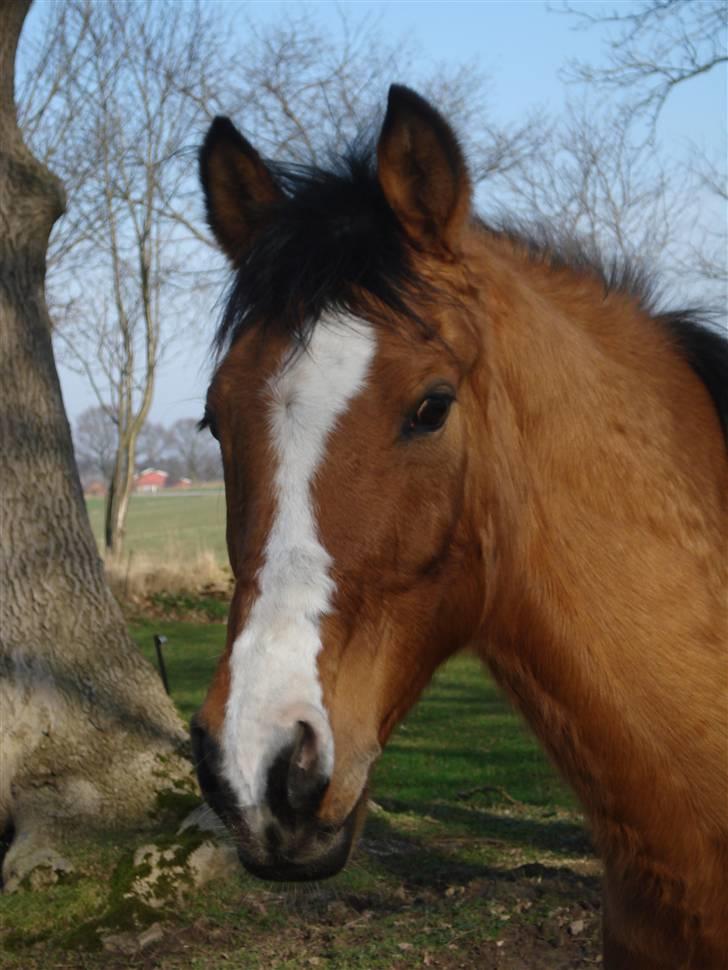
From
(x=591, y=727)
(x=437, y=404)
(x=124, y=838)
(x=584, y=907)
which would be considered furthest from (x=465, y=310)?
(x=124, y=838)

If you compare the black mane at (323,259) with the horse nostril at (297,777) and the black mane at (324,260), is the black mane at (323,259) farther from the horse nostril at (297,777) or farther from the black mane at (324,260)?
the horse nostril at (297,777)

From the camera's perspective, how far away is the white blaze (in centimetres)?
207

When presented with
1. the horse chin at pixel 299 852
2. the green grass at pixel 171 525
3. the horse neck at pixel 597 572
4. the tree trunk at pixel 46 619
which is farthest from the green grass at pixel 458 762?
the green grass at pixel 171 525

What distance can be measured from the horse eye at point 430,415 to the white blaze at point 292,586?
140 mm

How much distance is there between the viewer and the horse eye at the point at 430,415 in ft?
7.79

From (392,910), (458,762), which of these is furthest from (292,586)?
(458,762)

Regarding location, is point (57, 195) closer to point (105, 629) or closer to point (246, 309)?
point (105, 629)

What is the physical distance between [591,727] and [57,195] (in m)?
5.14

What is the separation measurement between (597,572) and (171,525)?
1372 inches

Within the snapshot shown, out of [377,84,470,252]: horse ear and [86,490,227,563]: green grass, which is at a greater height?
[377,84,470,252]: horse ear

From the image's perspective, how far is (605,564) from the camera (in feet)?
8.41

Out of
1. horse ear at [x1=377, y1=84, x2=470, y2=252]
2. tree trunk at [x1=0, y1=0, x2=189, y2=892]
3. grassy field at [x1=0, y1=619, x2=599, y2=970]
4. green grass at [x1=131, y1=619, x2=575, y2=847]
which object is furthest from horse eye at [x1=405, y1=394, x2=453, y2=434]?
tree trunk at [x1=0, y1=0, x2=189, y2=892]

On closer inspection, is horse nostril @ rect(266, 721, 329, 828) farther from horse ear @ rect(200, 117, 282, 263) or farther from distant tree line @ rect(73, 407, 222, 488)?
distant tree line @ rect(73, 407, 222, 488)

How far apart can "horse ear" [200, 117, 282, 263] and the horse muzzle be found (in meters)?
1.39
